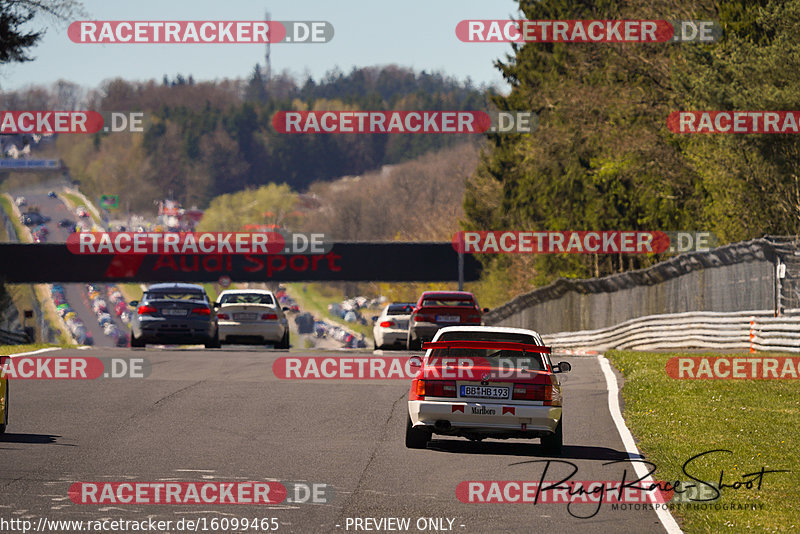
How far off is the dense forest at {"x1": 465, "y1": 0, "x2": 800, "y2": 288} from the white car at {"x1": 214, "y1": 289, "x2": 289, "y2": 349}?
15064 mm

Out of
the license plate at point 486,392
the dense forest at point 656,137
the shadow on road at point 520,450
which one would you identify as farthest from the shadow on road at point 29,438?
the dense forest at point 656,137

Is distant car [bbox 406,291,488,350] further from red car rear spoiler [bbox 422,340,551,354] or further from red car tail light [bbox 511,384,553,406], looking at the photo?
red car tail light [bbox 511,384,553,406]

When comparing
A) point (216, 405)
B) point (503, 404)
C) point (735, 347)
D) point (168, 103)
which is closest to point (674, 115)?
point (735, 347)

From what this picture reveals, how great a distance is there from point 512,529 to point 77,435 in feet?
21.7

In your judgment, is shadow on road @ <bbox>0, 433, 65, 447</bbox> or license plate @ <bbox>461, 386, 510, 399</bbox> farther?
shadow on road @ <bbox>0, 433, 65, 447</bbox>

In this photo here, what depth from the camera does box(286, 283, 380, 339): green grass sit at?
446ft

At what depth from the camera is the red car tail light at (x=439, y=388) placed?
13.0 metres

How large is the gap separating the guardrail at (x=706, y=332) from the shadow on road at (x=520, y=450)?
11.2 metres

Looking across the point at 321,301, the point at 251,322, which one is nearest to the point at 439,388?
the point at 251,322

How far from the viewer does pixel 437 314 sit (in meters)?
28.5

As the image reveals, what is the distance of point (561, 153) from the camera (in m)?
52.8

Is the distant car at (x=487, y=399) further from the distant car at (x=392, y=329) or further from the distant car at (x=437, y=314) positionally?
the distant car at (x=392, y=329)

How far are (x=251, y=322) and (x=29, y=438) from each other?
15.3 meters

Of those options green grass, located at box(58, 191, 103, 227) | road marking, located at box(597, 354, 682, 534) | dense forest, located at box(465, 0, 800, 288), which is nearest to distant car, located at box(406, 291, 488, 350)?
road marking, located at box(597, 354, 682, 534)
